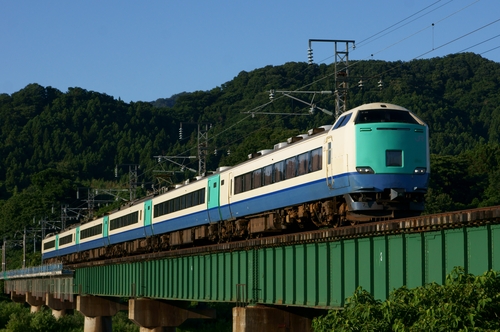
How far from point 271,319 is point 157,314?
18779mm

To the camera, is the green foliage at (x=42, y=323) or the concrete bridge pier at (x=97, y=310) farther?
the green foliage at (x=42, y=323)

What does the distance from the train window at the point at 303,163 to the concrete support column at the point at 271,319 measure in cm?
469

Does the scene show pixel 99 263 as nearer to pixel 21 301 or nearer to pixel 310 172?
pixel 310 172

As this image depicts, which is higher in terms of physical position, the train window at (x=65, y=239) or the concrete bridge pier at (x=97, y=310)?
the train window at (x=65, y=239)

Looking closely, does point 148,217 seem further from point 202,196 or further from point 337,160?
point 337,160

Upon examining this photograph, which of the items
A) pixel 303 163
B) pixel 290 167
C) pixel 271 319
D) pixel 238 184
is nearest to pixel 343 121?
pixel 303 163

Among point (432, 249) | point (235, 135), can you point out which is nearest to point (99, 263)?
point (432, 249)

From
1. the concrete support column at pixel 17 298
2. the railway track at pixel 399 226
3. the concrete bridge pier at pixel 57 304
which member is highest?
the railway track at pixel 399 226

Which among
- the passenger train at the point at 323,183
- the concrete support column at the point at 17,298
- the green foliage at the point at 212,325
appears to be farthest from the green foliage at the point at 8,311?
the passenger train at the point at 323,183

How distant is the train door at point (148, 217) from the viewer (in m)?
52.3

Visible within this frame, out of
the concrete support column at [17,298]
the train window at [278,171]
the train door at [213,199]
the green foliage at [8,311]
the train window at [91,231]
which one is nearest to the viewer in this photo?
A: the train window at [278,171]

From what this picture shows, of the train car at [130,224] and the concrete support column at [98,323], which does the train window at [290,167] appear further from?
the concrete support column at [98,323]

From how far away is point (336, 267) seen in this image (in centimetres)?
2383

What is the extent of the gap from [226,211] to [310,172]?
9.72 metres
